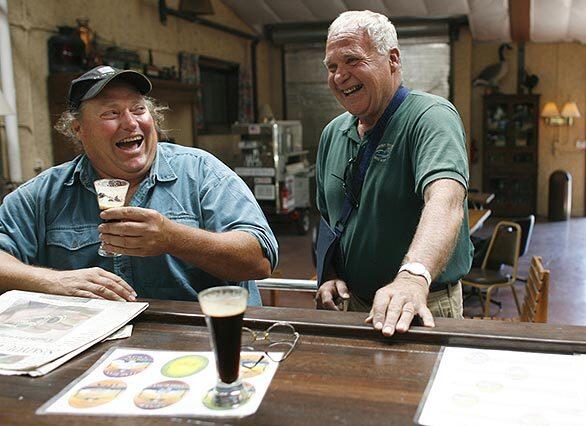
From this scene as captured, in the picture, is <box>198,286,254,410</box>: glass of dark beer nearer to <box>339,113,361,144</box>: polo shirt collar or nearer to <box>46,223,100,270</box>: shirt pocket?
<box>46,223,100,270</box>: shirt pocket

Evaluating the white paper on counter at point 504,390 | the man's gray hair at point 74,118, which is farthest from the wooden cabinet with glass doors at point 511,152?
the white paper on counter at point 504,390

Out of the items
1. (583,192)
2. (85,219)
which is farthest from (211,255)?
(583,192)

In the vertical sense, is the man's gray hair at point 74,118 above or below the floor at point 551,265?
above

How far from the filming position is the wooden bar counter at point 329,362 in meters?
1.08

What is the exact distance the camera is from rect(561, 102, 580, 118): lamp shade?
10266mm

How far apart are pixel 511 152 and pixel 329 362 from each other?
10.1 metres

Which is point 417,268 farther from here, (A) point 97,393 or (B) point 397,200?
(A) point 97,393

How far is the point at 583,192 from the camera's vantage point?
10.8m

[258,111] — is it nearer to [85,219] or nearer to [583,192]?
[583,192]

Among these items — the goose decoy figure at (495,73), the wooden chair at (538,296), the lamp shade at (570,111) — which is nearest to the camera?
the wooden chair at (538,296)

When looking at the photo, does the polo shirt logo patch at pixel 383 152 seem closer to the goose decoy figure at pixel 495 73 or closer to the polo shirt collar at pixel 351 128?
the polo shirt collar at pixel 351 128

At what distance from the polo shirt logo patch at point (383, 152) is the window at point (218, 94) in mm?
7346

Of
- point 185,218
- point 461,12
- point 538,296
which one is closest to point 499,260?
point 538,296

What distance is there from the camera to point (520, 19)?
30.4 feet
